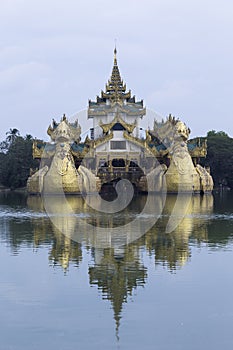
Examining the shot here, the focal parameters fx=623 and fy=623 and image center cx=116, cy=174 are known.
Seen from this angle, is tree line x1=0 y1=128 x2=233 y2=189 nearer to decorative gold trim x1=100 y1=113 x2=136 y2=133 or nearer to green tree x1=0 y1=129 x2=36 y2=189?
green tree x1=0 y1=129 x2=36 y2=189

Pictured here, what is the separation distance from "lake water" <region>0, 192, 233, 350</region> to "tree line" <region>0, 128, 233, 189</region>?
114 feet

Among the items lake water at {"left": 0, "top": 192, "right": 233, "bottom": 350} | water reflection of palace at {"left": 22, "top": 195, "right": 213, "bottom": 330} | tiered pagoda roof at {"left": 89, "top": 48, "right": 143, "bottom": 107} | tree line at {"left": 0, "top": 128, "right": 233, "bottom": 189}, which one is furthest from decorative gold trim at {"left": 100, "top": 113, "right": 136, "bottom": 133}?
lake water at {"left": 0, "top": 192, "right": 233, "bottom": 350}

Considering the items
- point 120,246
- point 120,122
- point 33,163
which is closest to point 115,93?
point 120,122

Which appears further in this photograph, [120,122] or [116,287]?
[120,122]

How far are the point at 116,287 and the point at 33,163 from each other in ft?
149

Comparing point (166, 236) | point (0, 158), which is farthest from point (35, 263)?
point (0, 158)

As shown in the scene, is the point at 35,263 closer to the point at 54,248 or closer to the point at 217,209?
the point at 54,248

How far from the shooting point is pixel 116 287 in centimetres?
1137

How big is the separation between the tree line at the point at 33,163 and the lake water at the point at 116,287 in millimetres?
34768

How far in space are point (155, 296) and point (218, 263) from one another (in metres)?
3.62

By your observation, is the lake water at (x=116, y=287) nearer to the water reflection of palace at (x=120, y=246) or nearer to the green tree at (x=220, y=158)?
the water reflection of palace at (x=120, y=246)

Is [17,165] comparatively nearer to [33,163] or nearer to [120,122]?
[33,163]

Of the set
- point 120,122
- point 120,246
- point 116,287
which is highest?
point 120,122

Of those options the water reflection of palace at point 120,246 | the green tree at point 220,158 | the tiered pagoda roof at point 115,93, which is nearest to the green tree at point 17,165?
the tiered pagoda roof at point 115,93
